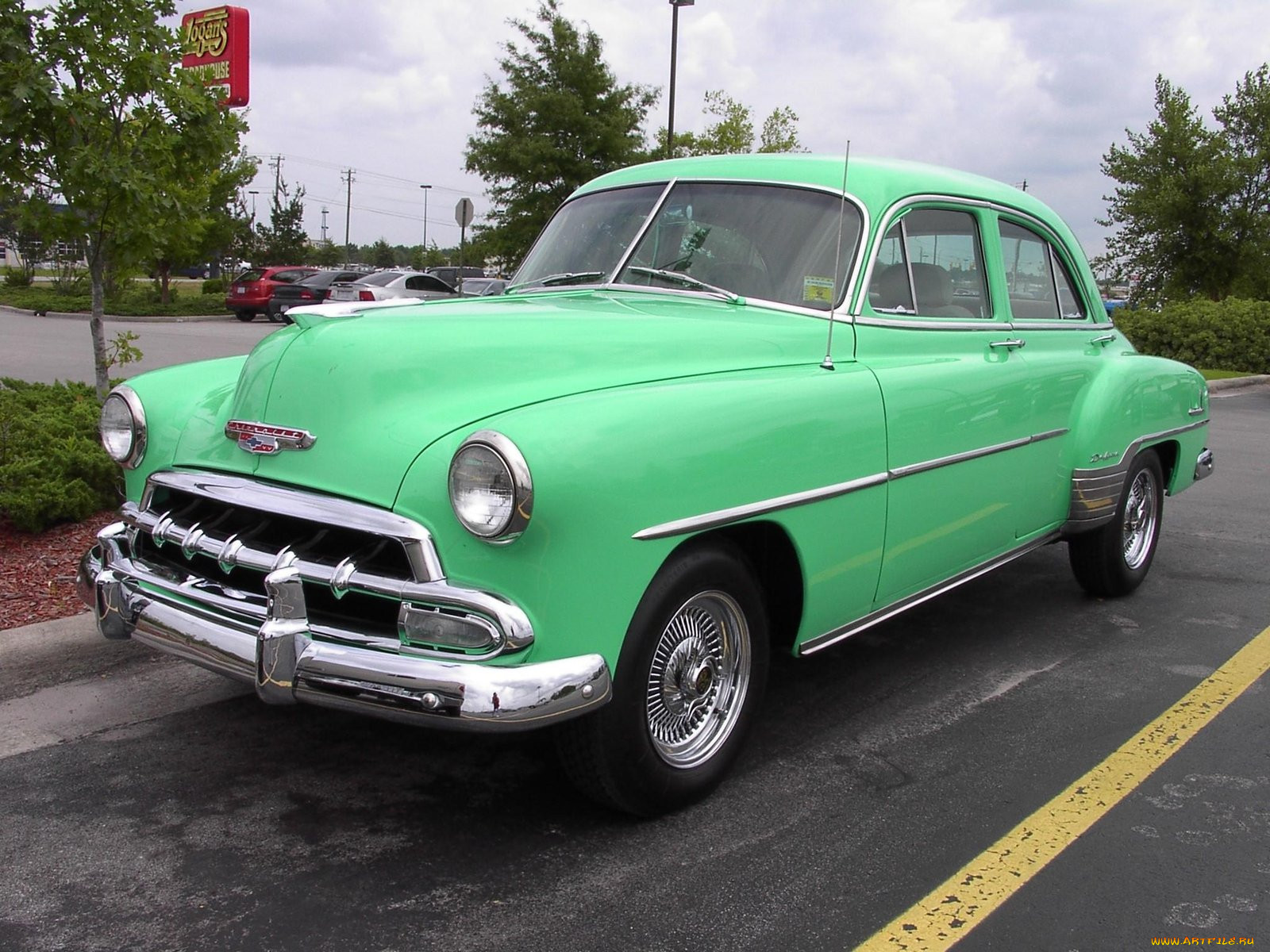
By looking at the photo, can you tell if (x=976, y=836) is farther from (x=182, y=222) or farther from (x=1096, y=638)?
(x=182, y=222)

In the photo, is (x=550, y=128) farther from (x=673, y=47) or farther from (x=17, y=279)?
(x=17, y=279)

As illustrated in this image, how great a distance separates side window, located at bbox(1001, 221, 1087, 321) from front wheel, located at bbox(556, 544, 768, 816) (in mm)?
2165

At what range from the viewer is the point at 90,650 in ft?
13.9

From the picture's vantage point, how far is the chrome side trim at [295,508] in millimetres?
2609

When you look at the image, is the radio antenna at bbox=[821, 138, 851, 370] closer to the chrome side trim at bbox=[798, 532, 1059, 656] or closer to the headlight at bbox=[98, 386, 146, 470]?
the chrome side trim at bbox=[798, 532, 1059, 656]

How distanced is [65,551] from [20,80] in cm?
232

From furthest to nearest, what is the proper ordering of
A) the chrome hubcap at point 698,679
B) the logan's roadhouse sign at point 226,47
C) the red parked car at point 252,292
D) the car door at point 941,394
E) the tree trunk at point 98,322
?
1. the red parked car at point 252,292
2. the logan's roadhouse sign at point 226,47
3. the tree trunk at point 98,322
4. the car door at point 941,394
5. the chrome hubcap at point 698,679

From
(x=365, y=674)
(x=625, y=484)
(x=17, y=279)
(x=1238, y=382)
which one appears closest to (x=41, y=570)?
(x=365, y=674)

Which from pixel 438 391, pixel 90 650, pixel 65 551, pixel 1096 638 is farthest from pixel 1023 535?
pixel 65 551

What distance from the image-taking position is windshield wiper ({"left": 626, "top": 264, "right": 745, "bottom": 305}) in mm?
3876

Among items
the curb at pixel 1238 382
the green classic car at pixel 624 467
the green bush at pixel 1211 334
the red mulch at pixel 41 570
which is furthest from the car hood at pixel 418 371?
the green bush at pixel 1211 334

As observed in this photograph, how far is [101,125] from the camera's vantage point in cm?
605

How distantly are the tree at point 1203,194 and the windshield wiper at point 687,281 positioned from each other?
22.1 metres

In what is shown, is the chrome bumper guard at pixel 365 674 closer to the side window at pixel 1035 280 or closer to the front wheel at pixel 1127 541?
the side window at pixel 1035 280
